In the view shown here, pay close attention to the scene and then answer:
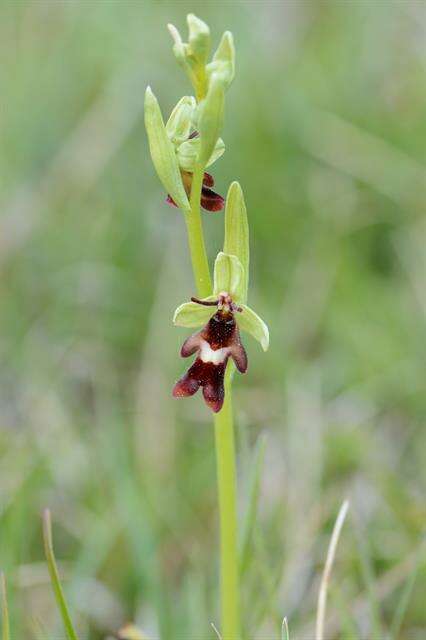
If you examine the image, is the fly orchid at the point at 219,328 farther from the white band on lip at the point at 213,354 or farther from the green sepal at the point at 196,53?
the green sepal at the point at 196,53

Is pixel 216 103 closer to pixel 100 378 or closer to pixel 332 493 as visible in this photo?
pixel 332 493

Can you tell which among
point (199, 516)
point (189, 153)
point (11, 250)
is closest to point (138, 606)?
point (199, 516)

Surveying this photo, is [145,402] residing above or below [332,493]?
above

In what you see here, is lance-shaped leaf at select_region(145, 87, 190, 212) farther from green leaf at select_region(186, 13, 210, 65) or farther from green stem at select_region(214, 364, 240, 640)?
green stem at select_region(214, 364, 240, 640)

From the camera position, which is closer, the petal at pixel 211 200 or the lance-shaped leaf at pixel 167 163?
the lance-shaped leaf at pixel 167 163

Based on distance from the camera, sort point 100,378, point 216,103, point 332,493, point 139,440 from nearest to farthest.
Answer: point 216,103, point 332,493, point 139,440, point 100,378

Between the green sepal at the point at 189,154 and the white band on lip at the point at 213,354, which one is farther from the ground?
the green sepal at the point at 189,154

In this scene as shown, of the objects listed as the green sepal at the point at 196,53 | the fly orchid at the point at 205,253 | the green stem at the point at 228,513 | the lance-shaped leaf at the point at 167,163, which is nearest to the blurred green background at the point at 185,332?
the green stem at the point at 228,513

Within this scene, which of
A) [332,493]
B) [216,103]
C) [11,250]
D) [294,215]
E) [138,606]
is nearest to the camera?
[216,103]
